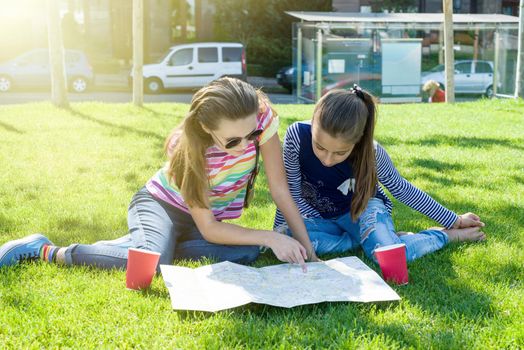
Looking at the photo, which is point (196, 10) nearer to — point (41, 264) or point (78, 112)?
point (78, 112)

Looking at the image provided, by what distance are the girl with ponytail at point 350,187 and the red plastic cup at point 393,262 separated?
310 millimetres

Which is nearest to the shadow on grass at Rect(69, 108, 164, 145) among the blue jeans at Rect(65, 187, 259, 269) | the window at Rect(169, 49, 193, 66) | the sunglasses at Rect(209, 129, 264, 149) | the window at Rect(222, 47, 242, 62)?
the blue jeans at Rect(65, 187, 259, 269)

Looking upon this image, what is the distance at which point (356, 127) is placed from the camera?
3195 mm

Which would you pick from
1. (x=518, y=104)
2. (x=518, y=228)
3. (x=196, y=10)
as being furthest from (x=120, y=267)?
(x=196, y=10)

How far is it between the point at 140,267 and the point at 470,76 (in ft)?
51.4

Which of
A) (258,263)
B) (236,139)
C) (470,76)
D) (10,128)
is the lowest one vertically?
(258,263)

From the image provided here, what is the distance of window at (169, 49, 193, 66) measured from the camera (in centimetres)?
2038

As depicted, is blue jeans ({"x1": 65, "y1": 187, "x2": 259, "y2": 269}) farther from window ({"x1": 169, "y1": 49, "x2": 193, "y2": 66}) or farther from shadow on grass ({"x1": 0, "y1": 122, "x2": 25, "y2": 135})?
window ({"x1": 169, "y1": 49, "x2": 193, "y2": 66})

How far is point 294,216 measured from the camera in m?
3.35

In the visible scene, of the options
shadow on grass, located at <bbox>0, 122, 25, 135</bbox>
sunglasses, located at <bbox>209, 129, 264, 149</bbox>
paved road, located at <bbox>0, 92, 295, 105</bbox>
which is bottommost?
paved road, located at <bbox>0, 92, 295, 105</bbox>

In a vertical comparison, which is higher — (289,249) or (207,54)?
(207,54)

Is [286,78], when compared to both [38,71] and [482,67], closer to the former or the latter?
[482,67]

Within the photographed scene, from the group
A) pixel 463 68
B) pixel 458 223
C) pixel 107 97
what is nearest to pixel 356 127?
pixel 458 223

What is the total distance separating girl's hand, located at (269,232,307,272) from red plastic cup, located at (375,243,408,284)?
34 centimetres
